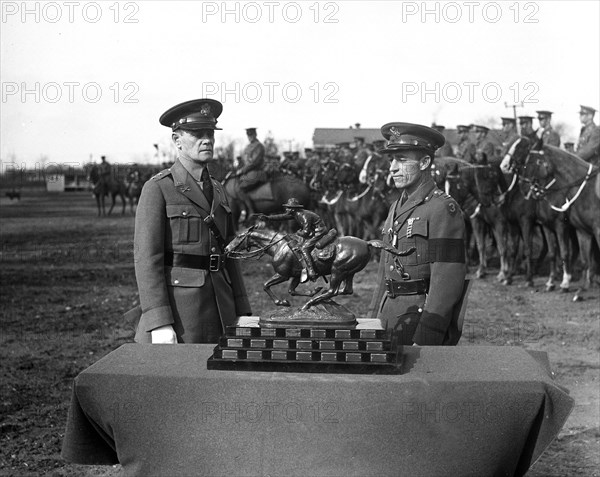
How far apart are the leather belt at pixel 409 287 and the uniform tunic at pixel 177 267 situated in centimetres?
Result: 91

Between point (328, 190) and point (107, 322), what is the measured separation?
943cm

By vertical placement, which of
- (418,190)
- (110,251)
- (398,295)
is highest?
(418,190)

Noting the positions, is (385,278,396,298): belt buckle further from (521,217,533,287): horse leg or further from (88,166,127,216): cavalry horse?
(88,166,127,216): cavalry horse

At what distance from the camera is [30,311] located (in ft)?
35.6

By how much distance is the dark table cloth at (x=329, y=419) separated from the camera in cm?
335

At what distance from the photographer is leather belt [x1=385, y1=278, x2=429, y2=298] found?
4.52 metres

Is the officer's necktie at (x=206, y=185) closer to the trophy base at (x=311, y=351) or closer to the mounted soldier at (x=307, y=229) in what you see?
the mounted soldier at (x=307, y=229)

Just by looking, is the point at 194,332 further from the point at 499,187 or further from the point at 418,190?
the point at 499,187

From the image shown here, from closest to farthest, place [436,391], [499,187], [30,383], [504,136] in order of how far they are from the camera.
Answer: [436,391], [30,383], [499,187], [504,136]

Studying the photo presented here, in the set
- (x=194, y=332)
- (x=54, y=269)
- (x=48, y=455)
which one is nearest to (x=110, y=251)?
(x=54, y=269)

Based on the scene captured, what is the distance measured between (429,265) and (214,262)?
3.86 ft

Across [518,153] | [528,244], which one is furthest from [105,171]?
[518,153]

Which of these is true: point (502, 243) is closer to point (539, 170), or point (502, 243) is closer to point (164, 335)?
point (539, 170)

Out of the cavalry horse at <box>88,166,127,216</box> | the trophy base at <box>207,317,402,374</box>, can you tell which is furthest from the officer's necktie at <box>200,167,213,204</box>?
the cavalry horse at <box>88,166,127,216</box>
